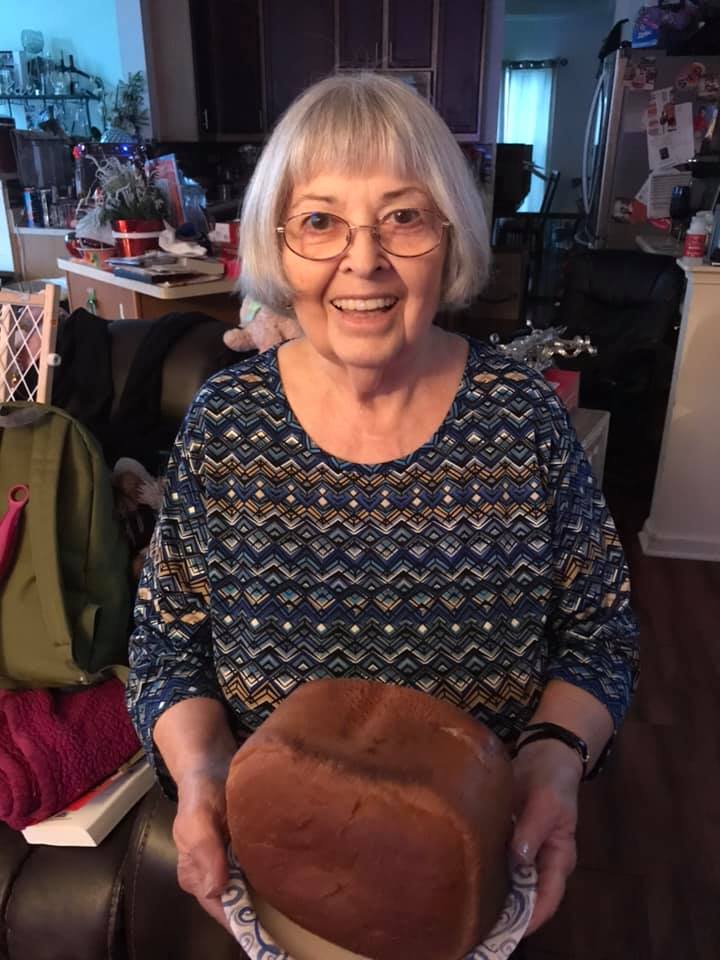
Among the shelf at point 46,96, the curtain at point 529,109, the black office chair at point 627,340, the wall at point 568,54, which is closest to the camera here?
the black office chair at point 627,340

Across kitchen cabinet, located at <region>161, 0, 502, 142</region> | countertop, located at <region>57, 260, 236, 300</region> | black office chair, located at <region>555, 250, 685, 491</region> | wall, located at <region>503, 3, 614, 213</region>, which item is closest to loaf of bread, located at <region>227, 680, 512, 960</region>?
countertop, located at <region>57, 260, 236, 300</region>

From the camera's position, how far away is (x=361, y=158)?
2.48ft

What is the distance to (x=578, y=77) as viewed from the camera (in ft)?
22.9

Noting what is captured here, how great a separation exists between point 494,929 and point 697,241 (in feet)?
7.58

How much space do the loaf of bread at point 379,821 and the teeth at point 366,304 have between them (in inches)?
15.6

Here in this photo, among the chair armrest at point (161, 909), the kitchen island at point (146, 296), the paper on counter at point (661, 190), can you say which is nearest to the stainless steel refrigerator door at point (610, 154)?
the paper on counter at point (661, 190)

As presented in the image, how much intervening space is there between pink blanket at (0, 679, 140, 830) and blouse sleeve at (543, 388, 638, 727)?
0.65m

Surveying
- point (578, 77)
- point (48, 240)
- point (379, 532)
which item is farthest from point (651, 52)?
point (578, 77)

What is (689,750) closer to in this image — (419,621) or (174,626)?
(419,621)

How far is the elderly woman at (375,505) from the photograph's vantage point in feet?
2.54

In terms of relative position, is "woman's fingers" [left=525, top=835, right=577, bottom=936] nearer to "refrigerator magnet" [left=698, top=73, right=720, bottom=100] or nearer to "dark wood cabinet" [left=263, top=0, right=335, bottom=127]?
"refrigerator magnet" [left=698, top=73, right=720, bottom=100]

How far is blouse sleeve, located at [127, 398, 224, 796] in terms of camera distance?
0.86 m

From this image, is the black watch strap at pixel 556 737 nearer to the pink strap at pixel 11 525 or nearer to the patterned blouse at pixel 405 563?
the patterned blouse at pixel 405 563

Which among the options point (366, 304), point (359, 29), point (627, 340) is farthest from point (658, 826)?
point (359, 29)
